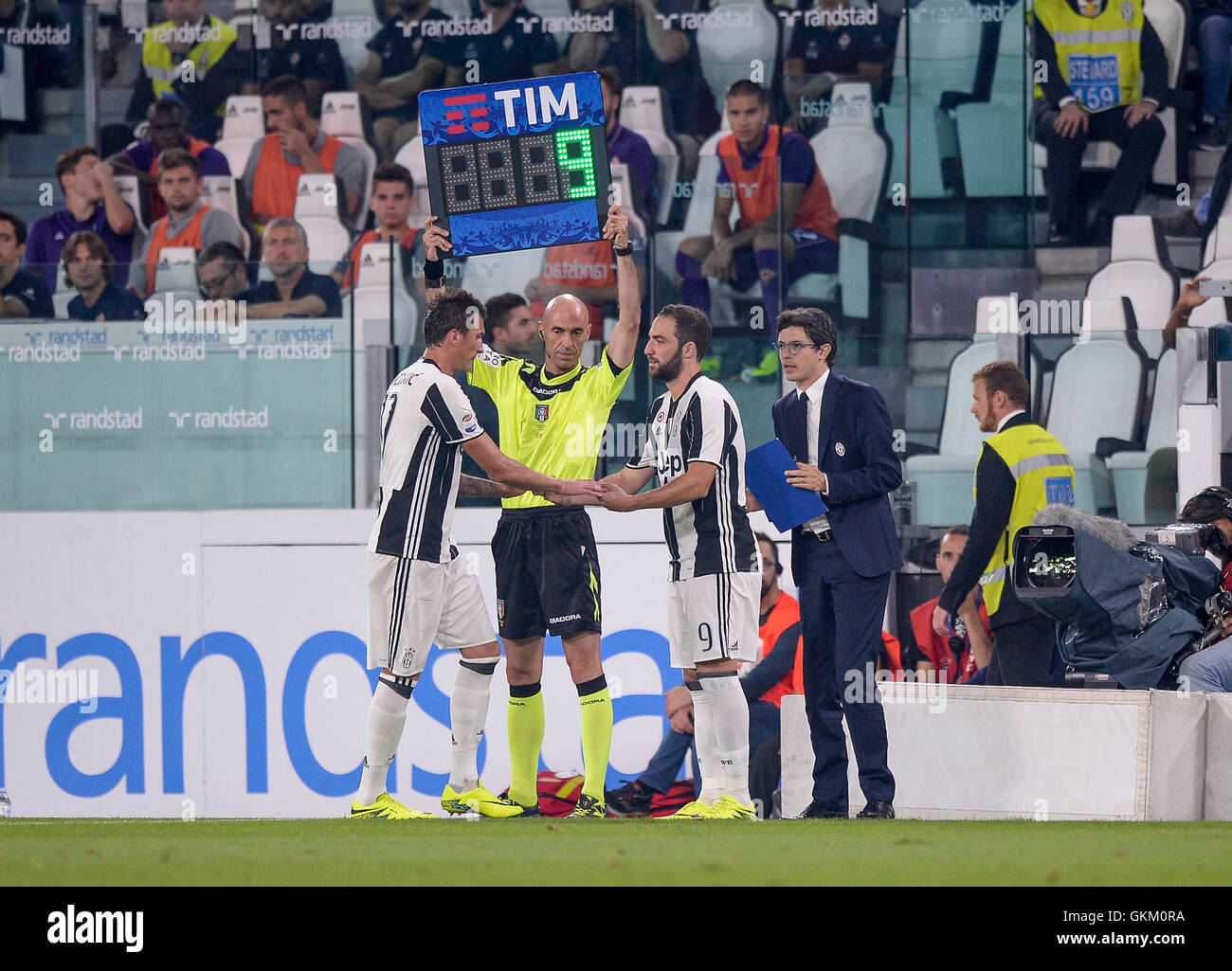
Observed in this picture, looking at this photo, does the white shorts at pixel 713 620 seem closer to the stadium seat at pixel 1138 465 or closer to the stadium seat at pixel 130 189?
the stadium seat at pixel 1138 465

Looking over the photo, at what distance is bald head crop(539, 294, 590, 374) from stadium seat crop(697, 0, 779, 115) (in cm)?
560

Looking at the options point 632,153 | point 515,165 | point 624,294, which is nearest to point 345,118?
point 632,153

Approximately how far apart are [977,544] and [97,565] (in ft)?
14.8

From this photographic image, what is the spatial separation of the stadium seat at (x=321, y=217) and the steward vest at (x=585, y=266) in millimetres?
2977

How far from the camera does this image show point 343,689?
26.7 feet

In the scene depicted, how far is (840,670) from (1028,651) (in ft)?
4.01

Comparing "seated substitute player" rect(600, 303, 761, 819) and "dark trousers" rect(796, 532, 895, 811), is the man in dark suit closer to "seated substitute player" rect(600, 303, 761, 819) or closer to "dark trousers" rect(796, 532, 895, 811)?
"dark trousers" rect(796, 532, 895, 811)

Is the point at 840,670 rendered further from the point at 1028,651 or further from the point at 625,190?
the point at 625,190

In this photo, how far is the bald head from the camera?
6.43 metres

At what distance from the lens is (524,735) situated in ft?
20.8

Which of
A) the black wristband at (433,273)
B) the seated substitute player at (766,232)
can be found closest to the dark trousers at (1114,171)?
the seated substitute player at (766,232)

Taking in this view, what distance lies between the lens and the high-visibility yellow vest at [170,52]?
12539 mm

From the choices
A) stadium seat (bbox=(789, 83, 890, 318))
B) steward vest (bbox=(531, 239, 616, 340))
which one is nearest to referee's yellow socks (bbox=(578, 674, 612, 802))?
steward vest (bbox=(531, 239, 616, 340))

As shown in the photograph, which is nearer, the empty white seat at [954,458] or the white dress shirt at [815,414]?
the white dress shirt at [815,414]
